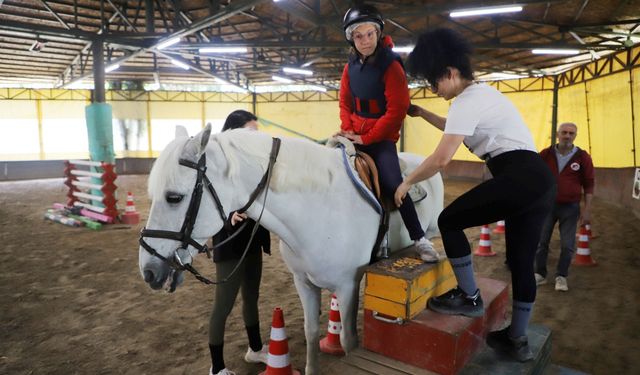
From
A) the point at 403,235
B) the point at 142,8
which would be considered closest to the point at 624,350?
the point at 403,235

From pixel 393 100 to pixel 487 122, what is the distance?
55cm

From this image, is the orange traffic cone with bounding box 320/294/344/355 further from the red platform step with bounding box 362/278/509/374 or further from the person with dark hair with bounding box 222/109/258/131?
the person with dark hair with bounding box 222/109/258/131

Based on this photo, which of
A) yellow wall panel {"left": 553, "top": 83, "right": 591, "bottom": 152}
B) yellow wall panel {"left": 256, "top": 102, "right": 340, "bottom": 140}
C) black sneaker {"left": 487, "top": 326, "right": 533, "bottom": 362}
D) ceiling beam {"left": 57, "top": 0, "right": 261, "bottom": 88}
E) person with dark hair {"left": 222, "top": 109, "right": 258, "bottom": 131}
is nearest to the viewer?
black sneaker {"left": 487, "top": 326, "right": 533, "bottom": 362}

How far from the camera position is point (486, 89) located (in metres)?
1.85

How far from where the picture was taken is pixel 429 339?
1.82m

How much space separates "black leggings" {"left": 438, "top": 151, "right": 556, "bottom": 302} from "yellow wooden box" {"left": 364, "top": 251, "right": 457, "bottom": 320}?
0.66 feet

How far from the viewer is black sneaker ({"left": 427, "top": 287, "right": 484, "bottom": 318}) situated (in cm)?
196

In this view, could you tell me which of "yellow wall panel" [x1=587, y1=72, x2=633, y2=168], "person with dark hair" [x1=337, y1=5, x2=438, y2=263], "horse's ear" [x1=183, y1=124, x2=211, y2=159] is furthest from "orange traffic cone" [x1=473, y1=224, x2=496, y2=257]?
"yellow wall panel" [x1=587, y1=72, x2=633, y2=168]

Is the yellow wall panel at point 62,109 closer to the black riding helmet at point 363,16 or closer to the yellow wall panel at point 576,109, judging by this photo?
the black riding helmet at point 363,16

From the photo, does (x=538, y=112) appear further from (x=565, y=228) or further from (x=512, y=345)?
(x=512, y=345)

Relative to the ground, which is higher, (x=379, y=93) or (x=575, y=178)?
(x=379, y=93)

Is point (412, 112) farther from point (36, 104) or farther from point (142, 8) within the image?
point (36, 104)

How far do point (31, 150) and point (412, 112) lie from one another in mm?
23305

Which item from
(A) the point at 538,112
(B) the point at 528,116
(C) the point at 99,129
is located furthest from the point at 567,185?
(B) the point at 528,116
